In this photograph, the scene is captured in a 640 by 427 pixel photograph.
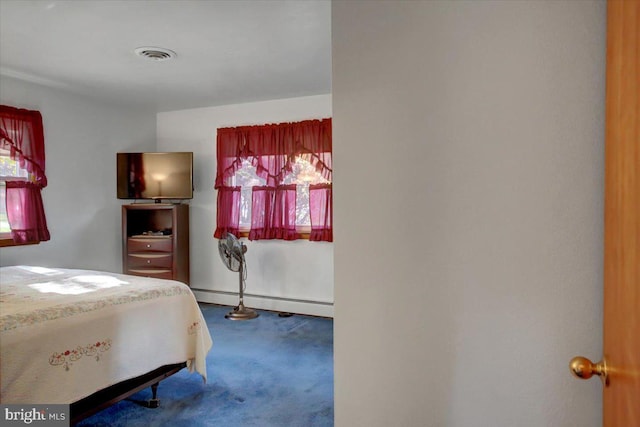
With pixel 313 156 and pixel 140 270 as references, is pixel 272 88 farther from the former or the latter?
pixel 140 270

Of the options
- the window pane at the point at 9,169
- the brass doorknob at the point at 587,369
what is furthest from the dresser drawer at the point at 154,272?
the brass doorknob at the point at 587,369

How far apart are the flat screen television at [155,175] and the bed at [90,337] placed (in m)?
2.11

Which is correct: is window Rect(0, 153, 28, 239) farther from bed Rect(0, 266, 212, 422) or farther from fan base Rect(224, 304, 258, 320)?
fan base Rect(224, 304, 258, 320)

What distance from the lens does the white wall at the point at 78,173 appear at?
4195 mm

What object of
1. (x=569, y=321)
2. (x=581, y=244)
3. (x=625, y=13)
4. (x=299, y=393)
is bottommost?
(x=299, y=393)

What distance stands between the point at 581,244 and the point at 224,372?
274 cm

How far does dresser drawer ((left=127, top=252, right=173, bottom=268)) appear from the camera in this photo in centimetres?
484

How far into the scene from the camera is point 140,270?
4.84 meters

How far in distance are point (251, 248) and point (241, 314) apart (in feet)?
2.74

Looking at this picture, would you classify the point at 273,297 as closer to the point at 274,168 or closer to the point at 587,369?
the point at 274,168

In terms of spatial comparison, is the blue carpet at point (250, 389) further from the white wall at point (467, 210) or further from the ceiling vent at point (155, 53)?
the ceiling vent at point (155, 53)

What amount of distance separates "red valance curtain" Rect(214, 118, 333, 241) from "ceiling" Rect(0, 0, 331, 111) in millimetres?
431

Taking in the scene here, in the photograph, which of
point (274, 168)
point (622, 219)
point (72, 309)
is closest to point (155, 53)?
point (274, 168)

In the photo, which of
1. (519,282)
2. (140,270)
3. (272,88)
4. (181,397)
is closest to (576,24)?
(519,282)
